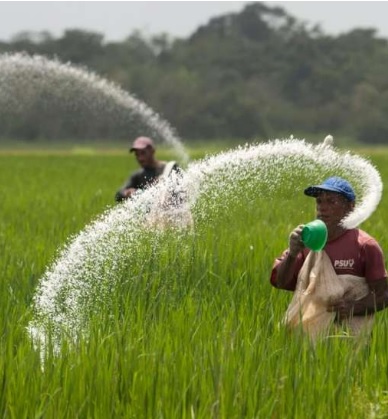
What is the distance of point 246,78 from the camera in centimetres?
6994

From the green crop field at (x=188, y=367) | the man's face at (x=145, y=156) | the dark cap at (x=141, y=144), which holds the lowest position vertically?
the green crop field at (x=188, y=367)

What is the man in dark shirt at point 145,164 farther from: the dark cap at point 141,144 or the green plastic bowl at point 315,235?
the green plastic bowl at point 315,235

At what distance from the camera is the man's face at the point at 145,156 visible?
7.23 m

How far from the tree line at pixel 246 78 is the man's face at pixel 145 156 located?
129 ft

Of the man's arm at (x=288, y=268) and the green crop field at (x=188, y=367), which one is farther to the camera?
the man's arm at (x=288, y=268)

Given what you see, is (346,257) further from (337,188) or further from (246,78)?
(246,78)

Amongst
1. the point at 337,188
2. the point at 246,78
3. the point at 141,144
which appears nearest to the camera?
the point at 337,188

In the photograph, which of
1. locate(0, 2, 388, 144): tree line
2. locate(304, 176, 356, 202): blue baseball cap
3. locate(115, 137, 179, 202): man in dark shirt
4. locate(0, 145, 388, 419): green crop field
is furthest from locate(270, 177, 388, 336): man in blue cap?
locate(0, 2, 388, 144): tree line

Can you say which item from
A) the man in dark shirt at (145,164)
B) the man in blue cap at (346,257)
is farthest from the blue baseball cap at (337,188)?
the man in dark shirt at (145,164)

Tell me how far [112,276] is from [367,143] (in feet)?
191

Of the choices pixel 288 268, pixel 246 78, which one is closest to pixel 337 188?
pixel 288 268

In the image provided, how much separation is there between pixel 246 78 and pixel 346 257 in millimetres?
66676

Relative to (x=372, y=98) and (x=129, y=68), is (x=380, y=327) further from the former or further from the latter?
(x=372, y=98)

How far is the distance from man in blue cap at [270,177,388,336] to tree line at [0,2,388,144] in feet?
141
